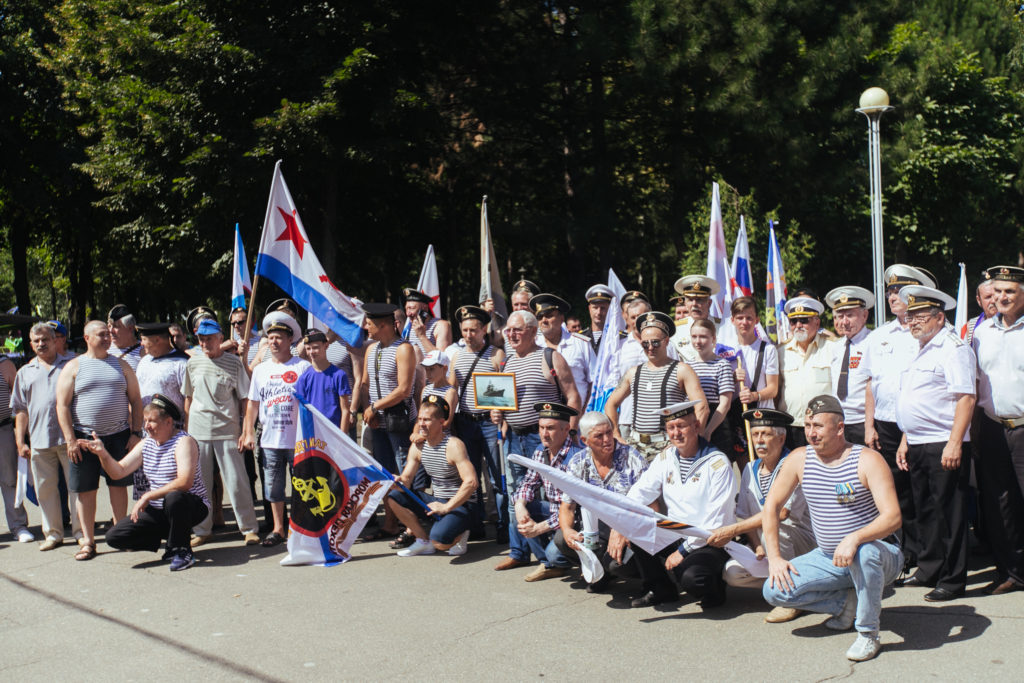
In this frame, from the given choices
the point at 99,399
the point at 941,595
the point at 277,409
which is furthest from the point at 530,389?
the point at 99,399

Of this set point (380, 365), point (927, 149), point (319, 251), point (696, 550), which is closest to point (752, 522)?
point (696, 550)

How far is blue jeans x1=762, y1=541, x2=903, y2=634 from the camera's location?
4938mm

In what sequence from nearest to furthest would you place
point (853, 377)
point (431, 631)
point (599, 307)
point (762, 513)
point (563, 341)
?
point (762, 513) → point (431, 631) → point (853, 377) → point (563, 341) → point (599, 307)

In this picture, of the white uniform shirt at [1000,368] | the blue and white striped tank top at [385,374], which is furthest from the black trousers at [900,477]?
the blue and white striped tank top at [385,374]

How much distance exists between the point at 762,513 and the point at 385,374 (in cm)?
359

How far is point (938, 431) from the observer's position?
599 cm

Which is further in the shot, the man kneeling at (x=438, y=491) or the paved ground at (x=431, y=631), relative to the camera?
the man kneeling at (x=438, y=491)

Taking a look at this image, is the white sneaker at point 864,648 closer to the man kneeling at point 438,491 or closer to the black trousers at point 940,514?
the black trousers at point 940,514

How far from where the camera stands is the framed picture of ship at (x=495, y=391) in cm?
750

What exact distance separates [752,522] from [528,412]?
224 cm

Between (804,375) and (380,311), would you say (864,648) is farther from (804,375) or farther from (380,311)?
(380,311)

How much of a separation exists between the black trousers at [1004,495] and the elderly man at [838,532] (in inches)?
44.8

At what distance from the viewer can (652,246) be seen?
2342 centimetres

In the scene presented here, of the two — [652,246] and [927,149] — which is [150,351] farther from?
[927,149]
